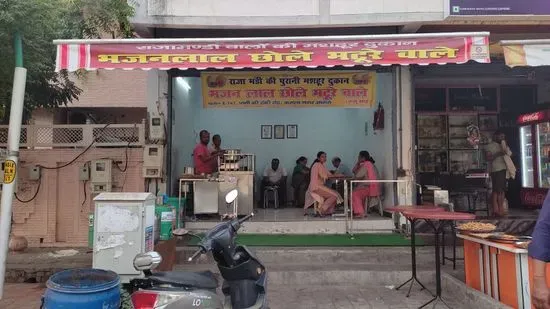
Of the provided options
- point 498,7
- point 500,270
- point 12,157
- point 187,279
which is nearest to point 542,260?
point 187,279

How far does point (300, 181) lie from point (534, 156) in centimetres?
517

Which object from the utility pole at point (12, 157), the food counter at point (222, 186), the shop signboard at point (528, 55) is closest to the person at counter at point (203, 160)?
the food counter at point (222, 186)

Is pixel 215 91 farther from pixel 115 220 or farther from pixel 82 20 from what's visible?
pixel 115 220

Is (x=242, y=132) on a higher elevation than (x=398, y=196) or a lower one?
higher

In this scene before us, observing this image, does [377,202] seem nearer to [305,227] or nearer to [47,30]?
[305,227]

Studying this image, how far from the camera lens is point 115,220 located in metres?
5.85

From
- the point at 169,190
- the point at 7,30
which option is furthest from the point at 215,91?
the point at 7,30

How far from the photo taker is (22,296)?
6.11 m

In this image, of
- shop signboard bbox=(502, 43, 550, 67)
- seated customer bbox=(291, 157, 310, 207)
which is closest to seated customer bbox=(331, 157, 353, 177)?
seated customer bbox=(291, 157, 310, 207)

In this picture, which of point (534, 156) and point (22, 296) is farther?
point (534, 156)

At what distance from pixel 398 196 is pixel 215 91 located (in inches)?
150

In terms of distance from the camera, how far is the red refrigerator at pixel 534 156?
1012 cm

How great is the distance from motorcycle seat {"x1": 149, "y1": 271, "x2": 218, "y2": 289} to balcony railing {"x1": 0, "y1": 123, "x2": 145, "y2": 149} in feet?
16.6

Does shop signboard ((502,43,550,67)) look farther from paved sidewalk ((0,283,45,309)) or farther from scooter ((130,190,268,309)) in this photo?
paved sidewalk ((0,283,45,309))
